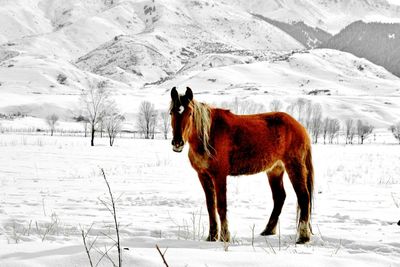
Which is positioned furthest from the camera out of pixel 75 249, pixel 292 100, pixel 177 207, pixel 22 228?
pixel 292 100

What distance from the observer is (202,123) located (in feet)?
16.0

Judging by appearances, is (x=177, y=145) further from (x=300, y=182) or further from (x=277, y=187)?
(x=277, y=187)

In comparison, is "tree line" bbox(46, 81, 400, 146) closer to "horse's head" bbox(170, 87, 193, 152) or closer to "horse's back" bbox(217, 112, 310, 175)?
"horse's back" bbox(217, 112, 310, 175)

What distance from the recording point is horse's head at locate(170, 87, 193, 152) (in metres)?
4.58

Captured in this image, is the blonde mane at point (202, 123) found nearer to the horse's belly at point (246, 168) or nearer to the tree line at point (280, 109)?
the horse's belly at point (246, 168)

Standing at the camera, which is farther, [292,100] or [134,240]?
[292,100]

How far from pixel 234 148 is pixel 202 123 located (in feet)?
1.88

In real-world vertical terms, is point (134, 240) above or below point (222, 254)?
below

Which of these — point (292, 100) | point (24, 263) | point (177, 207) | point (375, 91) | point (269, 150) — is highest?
point (375, 91)

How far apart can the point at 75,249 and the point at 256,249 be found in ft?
6.64

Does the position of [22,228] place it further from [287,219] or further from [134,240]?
[287,219]

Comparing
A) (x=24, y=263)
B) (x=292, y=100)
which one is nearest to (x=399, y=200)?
(x=24, y=263)

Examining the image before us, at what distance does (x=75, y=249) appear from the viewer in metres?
3.76

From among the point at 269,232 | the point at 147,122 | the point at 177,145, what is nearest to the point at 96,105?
the point at 147,122
